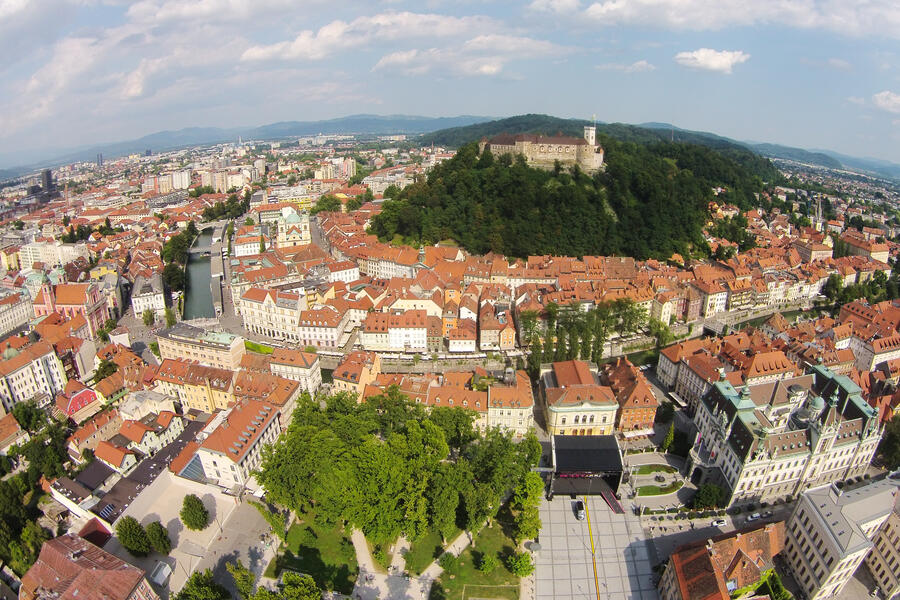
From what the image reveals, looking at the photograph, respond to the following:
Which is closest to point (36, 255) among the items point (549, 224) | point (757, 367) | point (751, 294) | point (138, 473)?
point (138, 473)

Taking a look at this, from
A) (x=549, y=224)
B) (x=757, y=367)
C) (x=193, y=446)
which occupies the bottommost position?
(x=193, y=446)

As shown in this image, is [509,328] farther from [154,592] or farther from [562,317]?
[154,592]

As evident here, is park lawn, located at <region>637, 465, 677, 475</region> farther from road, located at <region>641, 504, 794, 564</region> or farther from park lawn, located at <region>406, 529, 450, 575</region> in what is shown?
park lawn, located at <region>406, 529, 450, 575</region>

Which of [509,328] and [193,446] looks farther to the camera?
[509,328]

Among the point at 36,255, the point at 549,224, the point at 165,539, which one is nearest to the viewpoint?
the point at 165,539

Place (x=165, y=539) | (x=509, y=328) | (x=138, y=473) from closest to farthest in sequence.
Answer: (x=165, y=539) < (x=138, y=473) < (x=509, y=328)

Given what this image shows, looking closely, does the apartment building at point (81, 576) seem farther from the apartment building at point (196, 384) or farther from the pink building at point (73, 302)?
the pink building at point (73, 302)

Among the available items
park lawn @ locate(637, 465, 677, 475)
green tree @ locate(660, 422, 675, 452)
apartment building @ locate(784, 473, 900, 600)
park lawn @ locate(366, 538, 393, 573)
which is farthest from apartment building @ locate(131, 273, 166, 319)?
apartment building @ locate(784, 473, 900, 600)

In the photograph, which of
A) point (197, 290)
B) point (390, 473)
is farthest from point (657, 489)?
point (197, 290)

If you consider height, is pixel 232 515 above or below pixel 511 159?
below
